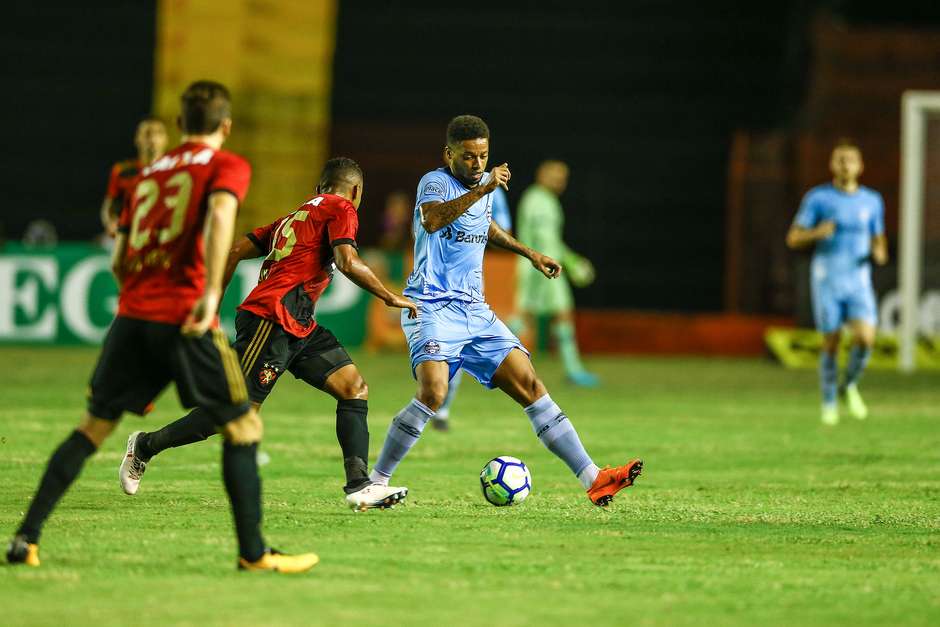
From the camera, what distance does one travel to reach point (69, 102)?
2583 centimetres

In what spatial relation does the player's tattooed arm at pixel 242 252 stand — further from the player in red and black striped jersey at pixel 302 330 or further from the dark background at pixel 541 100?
the dark background at pixel 541 100

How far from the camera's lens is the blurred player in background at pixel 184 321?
19.2ft

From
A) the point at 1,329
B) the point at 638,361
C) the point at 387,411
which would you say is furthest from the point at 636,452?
the point at 1,329

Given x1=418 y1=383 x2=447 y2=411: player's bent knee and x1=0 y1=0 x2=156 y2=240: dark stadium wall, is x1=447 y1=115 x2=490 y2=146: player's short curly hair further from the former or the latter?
x1=0 y1=0 x2=156 y2=240: dark stadium wall

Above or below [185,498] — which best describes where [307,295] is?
above

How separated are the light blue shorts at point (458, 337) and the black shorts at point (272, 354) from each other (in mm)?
488

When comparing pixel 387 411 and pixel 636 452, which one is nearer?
pixel 636 452

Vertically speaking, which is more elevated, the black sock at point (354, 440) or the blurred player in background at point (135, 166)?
the blurred player in background at point (135, 166)

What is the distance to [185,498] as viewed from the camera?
812cm

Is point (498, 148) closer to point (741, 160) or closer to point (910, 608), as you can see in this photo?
point (741, 160)

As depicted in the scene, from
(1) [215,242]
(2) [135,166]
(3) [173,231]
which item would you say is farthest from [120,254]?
(2) [135,166]

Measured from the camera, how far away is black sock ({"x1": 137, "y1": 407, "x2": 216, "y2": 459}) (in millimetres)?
8125

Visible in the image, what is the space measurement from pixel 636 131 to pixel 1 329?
1088 cm

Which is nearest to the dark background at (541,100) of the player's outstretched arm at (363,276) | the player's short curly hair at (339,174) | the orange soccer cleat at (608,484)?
the player's short curly hair at (339,174)
